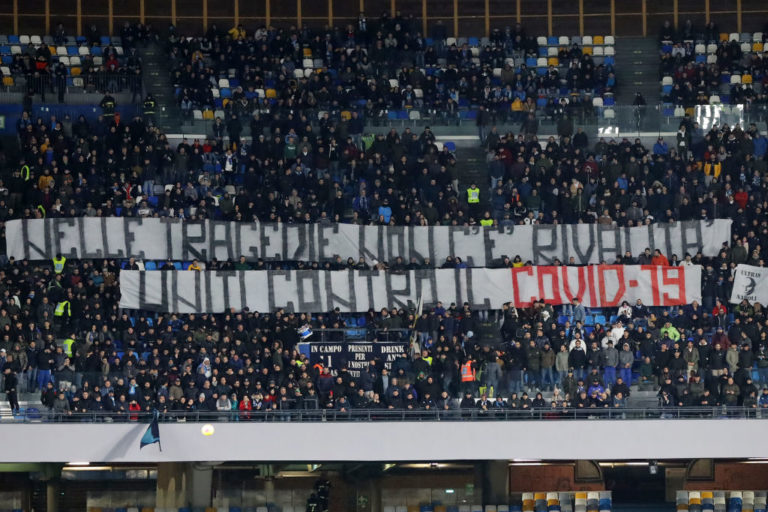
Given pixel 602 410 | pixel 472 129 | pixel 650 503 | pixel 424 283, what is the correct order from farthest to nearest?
pixel 472 129 < pixel 424 283 < pixel 650 503 < pixel 602 410

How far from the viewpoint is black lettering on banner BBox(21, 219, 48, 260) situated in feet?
105

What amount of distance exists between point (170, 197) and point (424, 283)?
5.29 m

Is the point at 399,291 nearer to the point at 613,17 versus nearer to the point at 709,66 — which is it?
the point at 709,66

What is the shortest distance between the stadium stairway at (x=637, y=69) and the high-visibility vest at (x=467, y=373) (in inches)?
459

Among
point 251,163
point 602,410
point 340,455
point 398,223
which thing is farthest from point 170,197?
point 602,410

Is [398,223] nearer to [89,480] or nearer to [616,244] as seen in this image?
[616,244]

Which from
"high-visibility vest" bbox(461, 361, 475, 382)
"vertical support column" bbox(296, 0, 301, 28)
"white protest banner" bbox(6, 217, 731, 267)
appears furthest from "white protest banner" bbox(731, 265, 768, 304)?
"vertical support column" bbox(296, 0, 301, 28)

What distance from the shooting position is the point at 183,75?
121ft

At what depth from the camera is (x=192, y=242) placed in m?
32.6

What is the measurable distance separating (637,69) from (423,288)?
981cm

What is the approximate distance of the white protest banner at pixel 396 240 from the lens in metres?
32.5

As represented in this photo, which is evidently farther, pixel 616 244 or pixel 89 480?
pixel 616 244

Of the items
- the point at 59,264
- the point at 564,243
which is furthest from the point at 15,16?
the point at 564,243

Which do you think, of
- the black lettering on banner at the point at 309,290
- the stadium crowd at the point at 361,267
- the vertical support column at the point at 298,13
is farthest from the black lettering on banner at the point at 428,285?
the vertical support column at the point at 298,13
